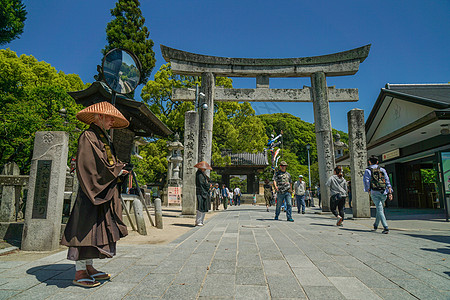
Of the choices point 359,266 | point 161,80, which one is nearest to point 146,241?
point 359,266

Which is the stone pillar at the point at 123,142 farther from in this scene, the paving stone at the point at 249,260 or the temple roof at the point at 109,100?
the paving stone at the point at 249,260

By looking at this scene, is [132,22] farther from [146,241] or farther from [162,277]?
[162,277]

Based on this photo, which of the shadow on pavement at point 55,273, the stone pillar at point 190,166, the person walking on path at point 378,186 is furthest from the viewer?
the stone pillar at point 190,166

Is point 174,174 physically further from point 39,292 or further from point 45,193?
point 39,292

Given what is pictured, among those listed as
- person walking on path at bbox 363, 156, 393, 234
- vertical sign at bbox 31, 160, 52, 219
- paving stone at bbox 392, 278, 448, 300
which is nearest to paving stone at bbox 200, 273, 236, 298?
paving stone at bbox 392, 278, 448, 300

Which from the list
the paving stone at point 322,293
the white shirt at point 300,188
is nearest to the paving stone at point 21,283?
the paving stone at point 322,293

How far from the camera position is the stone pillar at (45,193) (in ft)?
14.1

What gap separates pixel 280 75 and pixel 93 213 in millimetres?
11711

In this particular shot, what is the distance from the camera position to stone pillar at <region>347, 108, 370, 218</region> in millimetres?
9477

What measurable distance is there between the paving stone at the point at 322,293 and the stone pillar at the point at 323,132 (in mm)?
9961

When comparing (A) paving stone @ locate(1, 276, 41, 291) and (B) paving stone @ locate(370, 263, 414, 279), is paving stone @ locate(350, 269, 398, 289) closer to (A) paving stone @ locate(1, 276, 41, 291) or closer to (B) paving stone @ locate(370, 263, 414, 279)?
(B) paving stone @ locate(370, 263, 414, 279)

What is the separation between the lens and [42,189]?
4406mm

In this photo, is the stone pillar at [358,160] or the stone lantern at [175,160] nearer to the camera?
the stone pillar at [358,160]

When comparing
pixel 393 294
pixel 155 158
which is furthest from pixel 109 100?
pixel 155 158
